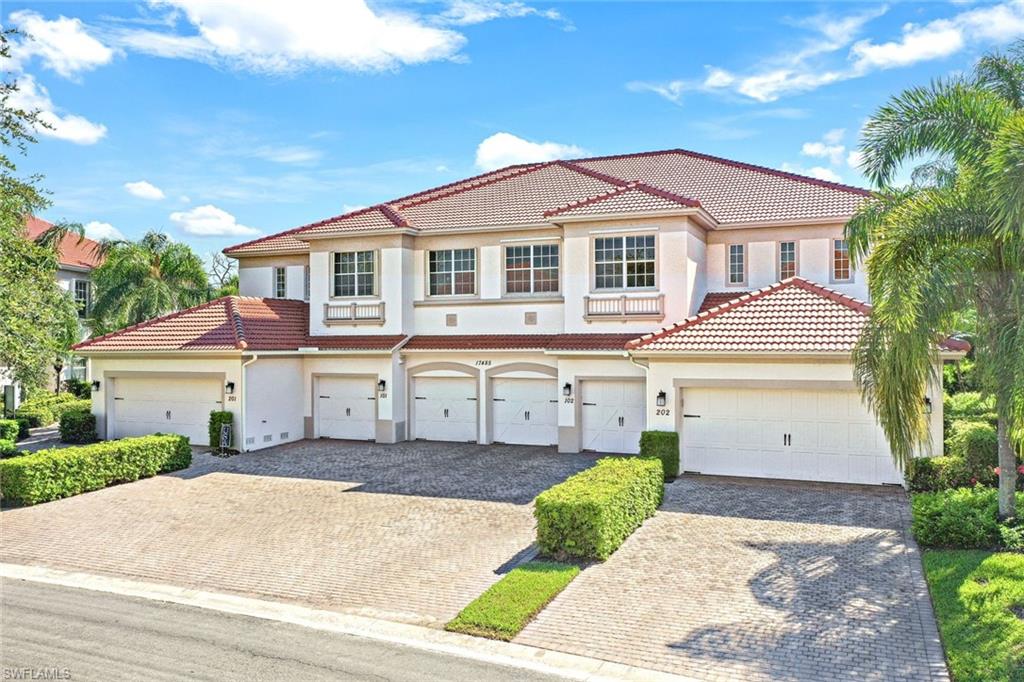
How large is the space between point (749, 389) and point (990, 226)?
270 inches

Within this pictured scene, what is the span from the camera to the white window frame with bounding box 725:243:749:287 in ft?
71.4

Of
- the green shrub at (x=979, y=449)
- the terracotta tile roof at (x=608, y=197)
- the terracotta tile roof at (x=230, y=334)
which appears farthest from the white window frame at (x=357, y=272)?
the green shrub at (x=979, y=449)

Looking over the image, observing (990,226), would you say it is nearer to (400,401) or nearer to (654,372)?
(654,372)

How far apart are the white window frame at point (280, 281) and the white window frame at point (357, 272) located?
4.21m

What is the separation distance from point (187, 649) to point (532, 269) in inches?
605

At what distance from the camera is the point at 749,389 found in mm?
16531

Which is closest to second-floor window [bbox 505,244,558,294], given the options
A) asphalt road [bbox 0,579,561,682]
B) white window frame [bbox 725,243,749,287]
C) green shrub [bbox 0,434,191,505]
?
white window frame [bbox 725,243,749,287]

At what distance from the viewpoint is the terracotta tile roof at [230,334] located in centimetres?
2144

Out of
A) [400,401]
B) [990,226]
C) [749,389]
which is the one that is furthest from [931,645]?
[400,401]

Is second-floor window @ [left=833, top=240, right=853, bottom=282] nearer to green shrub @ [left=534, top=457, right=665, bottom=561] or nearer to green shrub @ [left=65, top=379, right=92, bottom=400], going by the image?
green shrub @ [left=534, top=457, right=665, bottom=561]

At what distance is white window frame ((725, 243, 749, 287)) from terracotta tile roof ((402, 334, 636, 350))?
413cm

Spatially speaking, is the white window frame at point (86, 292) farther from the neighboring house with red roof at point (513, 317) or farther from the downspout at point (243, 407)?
the downspout at point (243, 407)

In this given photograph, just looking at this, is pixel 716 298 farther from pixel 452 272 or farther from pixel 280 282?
pixel 280 282

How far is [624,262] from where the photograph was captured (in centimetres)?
2020
